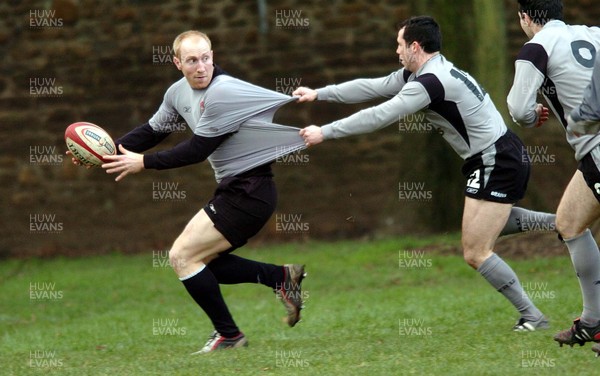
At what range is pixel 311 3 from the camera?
15531mm

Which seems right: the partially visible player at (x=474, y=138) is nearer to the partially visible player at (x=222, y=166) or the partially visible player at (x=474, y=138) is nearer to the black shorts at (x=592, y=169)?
the partially visible player at (x=222, y=166)

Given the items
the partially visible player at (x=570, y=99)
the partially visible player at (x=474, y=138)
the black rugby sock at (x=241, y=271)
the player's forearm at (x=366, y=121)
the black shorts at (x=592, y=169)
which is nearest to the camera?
the black shorts at (x=592, y=169)

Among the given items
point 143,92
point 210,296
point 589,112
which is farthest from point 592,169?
point 143,92

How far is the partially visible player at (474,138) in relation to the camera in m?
7.38

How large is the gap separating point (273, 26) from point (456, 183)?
145 inches

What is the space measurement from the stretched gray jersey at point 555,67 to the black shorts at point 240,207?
1865mm

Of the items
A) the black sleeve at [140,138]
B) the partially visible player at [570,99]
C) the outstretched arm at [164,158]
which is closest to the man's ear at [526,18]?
the partially visible player at [570,99]

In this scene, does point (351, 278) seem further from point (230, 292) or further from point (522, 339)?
point (522, 339)

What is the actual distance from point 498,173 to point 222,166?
6.07 ft

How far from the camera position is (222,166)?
7.79 meters

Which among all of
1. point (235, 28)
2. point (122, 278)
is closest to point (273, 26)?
point (235, 28)

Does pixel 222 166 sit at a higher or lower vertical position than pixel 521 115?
lower

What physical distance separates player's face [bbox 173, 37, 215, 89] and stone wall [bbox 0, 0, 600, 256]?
7.73m

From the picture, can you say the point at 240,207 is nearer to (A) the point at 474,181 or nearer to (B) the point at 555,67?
(A) the point at 474,181
